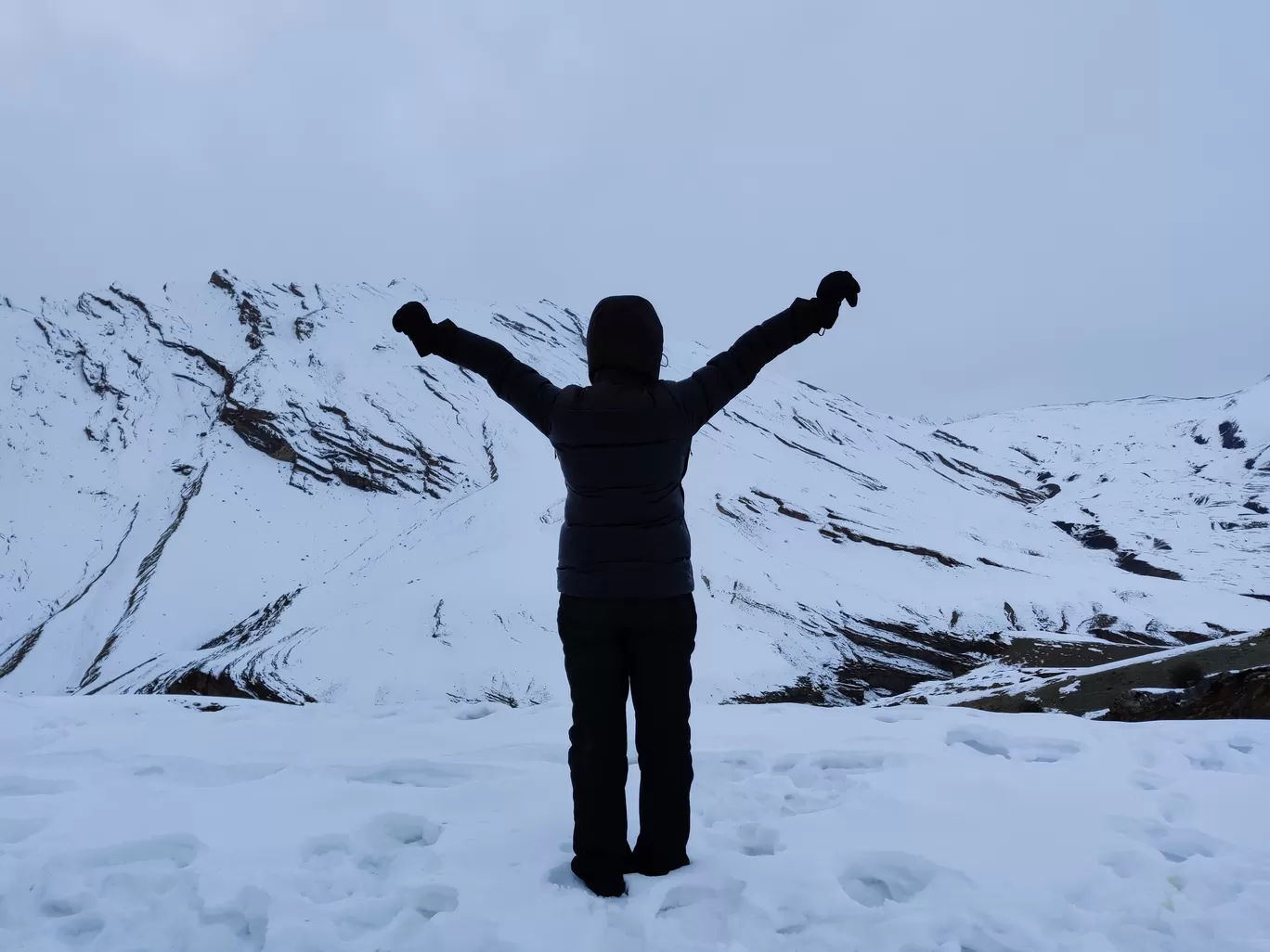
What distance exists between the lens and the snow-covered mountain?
20.8 meters

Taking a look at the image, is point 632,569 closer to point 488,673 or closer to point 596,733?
point 596,733

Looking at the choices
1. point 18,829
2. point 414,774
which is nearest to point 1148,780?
point 414,774

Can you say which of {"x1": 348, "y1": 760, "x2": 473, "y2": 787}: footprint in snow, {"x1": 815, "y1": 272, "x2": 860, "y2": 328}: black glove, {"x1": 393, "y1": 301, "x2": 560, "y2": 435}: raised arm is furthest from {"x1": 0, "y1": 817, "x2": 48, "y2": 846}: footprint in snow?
{"x1": 815, "y1": 272, "x2": 860, "y2": 328}: black glove

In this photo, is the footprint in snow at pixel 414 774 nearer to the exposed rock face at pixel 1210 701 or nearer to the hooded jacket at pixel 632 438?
the hooded jacket at pixel 632 438

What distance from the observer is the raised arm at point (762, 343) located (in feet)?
9.91

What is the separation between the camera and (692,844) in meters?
3.37

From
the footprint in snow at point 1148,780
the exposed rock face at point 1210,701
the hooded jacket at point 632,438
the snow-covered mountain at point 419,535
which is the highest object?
the snow-covered mountain at point 419,535

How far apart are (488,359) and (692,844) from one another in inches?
93.3

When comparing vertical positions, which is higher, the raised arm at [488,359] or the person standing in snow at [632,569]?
the raised arm at [488,359]

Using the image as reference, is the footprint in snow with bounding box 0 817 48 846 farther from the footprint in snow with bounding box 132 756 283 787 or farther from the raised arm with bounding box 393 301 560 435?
the raised arm with bounding box 393 301 560 435

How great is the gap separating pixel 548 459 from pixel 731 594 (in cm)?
1764

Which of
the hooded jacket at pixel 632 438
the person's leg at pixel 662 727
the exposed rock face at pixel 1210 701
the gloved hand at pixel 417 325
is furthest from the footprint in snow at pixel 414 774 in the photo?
the exposed rock face at pixel 1210 701

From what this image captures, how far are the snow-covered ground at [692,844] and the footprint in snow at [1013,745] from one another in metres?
0.02

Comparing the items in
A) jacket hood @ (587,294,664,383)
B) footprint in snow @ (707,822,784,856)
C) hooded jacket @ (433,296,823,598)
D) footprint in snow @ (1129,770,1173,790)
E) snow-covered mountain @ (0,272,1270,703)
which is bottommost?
footprint in snow @ (707,822,784,856)
